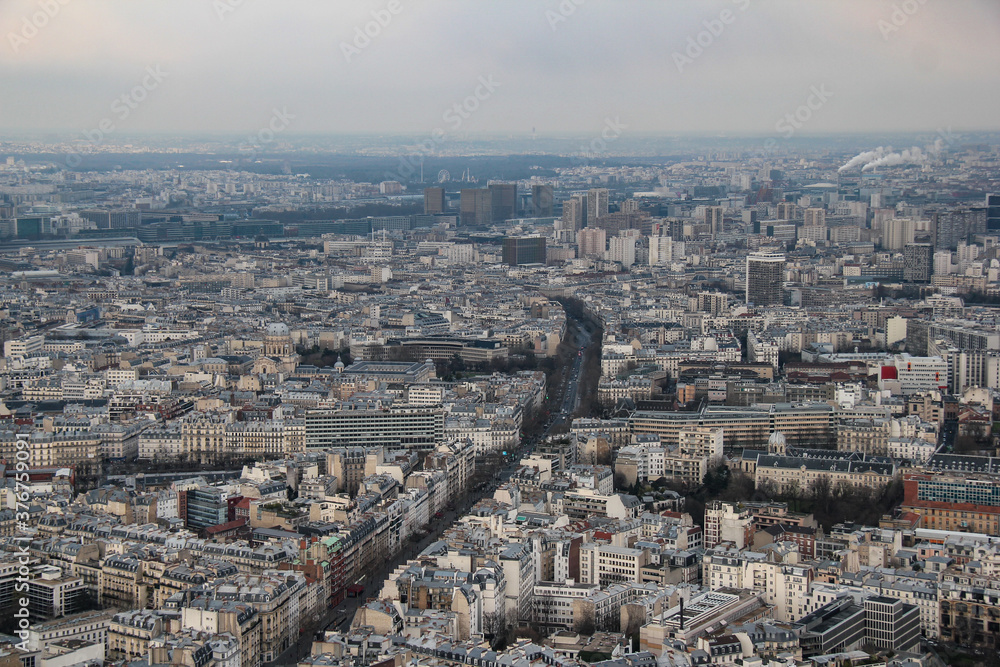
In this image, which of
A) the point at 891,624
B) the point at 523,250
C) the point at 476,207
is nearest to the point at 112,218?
the point at 476,207

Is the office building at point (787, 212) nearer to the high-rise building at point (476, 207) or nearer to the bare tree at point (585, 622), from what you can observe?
the high-rise building at point (476, 207)

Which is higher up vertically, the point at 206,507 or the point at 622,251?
the point at 622,251

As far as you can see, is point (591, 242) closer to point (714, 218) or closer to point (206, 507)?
point (714, 218)

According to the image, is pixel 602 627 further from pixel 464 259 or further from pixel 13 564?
pixel 464 259

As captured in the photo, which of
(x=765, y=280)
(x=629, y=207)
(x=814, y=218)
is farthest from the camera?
(x=629, y=207)

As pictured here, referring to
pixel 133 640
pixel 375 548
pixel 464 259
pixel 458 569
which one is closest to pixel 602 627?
pixel 458 569

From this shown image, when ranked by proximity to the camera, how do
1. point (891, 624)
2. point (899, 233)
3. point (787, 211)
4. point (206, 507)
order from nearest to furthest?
point (891, 624)
point (206, 507)
point (899, 233)
point (787, 211)

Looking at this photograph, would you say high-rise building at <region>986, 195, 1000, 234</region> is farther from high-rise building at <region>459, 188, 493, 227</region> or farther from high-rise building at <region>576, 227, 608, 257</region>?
high-rise building at <region>459, 188, 493, 227</region>

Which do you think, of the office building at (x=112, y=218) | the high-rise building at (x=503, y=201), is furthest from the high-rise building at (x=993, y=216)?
the office building at (x=112, y=218)

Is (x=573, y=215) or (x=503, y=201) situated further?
(x=503, y=201)
